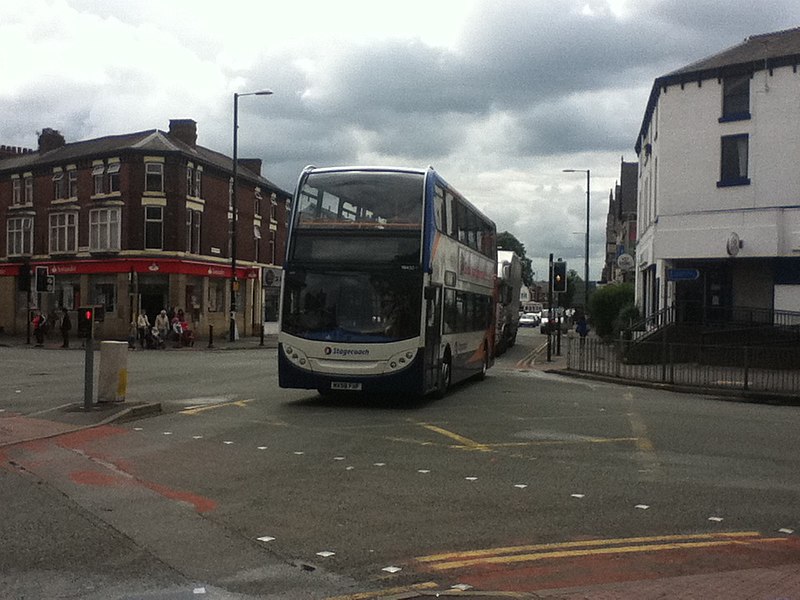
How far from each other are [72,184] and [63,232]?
8.70 feet

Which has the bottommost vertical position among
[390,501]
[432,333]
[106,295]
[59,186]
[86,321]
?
[390,501]

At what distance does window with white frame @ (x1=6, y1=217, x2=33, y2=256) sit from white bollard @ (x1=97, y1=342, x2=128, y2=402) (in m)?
38.4

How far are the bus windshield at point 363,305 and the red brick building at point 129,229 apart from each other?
29.1 metres

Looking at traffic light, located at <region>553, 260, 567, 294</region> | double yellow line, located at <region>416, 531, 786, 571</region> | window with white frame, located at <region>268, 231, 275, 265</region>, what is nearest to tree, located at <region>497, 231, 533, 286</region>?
window with white frame, located at <region>268, 231, 275, 265</region>

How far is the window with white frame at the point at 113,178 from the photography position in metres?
44.6

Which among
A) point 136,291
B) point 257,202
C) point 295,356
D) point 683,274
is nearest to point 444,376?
point 295,356

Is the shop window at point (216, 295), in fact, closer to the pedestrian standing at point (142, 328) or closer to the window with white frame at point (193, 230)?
the window with white frame at point (193, 230)

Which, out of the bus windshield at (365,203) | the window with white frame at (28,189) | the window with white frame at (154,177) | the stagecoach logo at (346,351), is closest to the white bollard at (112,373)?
the stagecoach logo at (346,351)

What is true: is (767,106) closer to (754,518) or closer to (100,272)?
(754,518)

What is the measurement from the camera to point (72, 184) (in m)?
46.8

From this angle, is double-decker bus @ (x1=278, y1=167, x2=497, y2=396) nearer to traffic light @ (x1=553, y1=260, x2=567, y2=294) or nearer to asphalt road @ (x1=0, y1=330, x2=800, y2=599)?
asphalt road @ (x1=0, y1=330, x2=800, y2=599)

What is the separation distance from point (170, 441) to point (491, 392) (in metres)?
9.15

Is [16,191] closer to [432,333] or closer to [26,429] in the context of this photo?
[432,333]

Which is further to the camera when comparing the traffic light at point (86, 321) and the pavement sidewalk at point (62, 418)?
the traffic light at point (86, 321)
